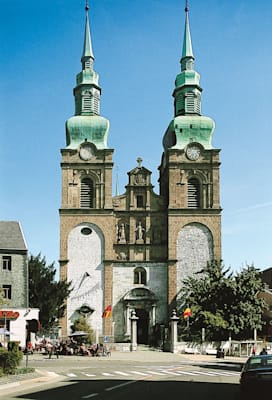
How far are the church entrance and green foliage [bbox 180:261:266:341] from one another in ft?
18.4

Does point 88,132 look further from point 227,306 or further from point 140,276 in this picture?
point 227,306

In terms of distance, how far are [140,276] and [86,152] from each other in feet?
43.2

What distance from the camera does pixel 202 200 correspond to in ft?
224

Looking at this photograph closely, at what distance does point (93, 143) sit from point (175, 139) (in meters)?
8.26

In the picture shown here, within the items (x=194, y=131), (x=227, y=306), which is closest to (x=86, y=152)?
(x=194, y=131)

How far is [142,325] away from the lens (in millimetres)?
67125

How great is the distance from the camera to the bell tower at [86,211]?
66000mm

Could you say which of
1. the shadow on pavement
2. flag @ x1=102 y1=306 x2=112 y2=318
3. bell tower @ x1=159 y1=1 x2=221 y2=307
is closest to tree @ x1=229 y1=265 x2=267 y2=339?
bell tower @ x1=159 y1=1 x2=221 y2=307

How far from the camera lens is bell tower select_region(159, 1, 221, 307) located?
6712 cm

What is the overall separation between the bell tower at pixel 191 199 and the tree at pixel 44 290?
43.0 feet

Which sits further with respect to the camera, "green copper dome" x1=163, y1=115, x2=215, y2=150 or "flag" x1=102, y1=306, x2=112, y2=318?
"green copper dome" x1=163, y1=115, x2=215, y2=150

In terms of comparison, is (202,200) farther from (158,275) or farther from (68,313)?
(68,313)

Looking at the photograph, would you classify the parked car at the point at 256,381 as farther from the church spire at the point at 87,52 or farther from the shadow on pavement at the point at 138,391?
the church spire at the point at 87,52

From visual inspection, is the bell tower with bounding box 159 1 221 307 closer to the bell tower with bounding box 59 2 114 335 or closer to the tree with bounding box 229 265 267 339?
the bell tower with bounding box 59 2 114 335
